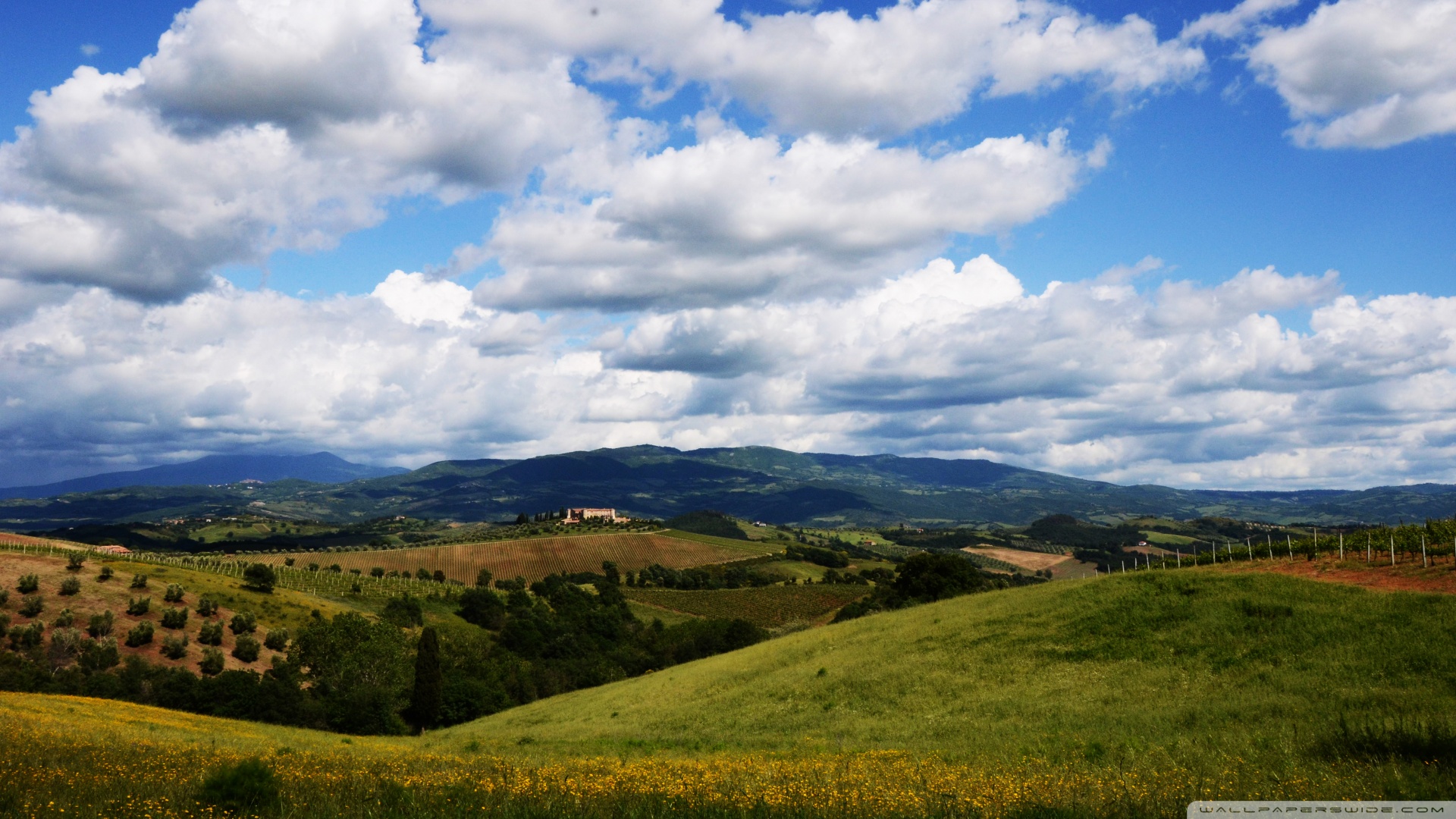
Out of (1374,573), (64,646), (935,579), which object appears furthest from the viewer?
(935,579)


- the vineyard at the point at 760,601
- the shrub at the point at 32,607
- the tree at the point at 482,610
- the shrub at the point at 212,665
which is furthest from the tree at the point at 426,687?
the vineyard at the point at 760,601

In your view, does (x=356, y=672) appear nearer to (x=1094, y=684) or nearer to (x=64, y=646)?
(x=64, y=646)

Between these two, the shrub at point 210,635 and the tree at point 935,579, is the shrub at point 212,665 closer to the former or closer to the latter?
the shrub at point 210,635

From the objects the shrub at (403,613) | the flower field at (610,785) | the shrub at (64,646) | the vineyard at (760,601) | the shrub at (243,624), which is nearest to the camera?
the flower field at (610,785)

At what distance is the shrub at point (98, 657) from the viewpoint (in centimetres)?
7656

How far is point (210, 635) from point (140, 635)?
7.71m

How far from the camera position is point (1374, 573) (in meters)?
34.1

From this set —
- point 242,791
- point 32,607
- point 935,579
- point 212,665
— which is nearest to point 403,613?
point 212,665

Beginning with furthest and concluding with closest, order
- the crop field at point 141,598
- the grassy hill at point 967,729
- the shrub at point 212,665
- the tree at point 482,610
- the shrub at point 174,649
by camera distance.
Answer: the tree at point 482,610 < the crop field at point 141,598 < the shrub at point 174,649 < the shrub at point 212,665 < the grassy hill at point 967,729

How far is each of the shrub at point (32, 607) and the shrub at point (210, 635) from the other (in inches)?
612

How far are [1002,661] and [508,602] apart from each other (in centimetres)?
12203

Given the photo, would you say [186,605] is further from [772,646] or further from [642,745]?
[642,745]

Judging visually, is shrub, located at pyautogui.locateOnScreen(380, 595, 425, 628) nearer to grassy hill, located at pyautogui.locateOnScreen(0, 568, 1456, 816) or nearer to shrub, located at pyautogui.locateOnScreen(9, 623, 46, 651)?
shrub, located at pyautogui.locateOnScreen(9, 623, 46, 651)

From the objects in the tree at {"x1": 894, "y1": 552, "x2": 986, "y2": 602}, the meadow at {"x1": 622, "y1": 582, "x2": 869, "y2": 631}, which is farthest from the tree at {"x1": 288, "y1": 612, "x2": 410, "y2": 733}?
the meadow at {"x1": 622, "y1": 582, "x2": 869, "y2": 631}
